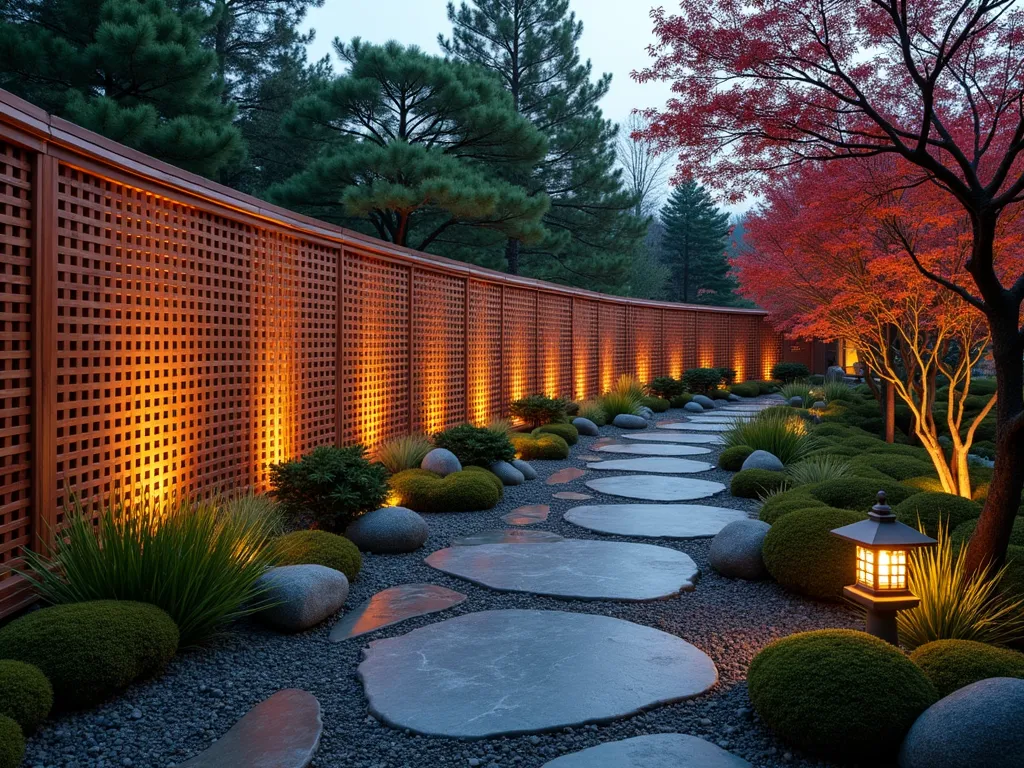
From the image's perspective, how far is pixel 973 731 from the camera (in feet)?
7.25

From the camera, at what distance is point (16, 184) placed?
3.41 m

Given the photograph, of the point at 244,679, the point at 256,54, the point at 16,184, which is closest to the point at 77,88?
the point at 256,54

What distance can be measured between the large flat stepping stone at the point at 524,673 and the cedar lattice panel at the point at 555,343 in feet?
31.6

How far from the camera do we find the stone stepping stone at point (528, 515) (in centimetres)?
616

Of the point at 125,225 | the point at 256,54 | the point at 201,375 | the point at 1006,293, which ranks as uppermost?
the point at 256,54

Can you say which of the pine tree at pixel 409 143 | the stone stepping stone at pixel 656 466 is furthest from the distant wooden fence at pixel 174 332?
the pine tree at pixel 409 143

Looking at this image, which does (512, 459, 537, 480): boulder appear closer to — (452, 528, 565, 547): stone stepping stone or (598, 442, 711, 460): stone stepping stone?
(598, 442, 711, 460): stone stepping stone

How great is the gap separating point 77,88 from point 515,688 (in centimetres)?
1256

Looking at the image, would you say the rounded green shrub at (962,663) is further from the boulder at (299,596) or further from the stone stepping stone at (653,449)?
the stone stepping stone at (653,449)

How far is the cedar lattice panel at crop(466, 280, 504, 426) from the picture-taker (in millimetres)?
10500

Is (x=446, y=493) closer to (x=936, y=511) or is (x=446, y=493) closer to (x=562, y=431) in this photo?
(x=936, y=511)

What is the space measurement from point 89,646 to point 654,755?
204cm

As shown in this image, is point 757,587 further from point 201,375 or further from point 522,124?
point 522,124

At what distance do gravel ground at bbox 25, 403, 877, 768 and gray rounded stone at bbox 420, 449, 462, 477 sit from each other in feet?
9.25
